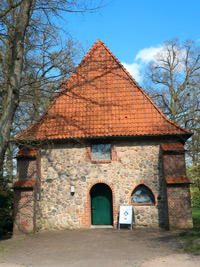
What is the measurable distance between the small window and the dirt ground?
3226mm

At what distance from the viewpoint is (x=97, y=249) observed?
8.60 meters

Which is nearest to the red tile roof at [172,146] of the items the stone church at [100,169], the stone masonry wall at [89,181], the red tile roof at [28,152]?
the stone church at [100,169]

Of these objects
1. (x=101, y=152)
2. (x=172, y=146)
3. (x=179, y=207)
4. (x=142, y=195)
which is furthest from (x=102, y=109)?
(x=179, y=207)

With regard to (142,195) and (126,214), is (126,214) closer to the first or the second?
(126,214)

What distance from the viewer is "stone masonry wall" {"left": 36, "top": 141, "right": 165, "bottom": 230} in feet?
40.8

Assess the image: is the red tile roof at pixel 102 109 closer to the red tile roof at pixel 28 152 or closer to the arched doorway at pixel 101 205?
the red tile roof at pixel 28 152

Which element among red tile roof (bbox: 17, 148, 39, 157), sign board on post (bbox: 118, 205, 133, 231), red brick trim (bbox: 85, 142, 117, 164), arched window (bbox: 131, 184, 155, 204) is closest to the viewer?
sign board on post (bbox: 118, 205, 133, 231)

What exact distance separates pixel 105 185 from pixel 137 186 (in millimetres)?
1502

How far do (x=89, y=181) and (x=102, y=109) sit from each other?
3.55 m

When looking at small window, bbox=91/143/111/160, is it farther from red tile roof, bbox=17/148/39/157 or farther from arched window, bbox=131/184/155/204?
red tile roof, bbox=17/148/39/157

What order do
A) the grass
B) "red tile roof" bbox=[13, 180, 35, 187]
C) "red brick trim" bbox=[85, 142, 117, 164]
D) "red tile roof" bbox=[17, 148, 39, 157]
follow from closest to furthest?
the grass < "red tile roof" bbox=[13, 180, 35, 187] < "red tile roof" bbox=[17, 148, 39, 157] < "red brick trim" bbox=[85, 142, 117, 164]

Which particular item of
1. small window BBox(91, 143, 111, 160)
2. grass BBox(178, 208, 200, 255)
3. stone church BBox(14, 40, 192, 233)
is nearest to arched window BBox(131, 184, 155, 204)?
stone church BBox(14, 40, 192, 233)

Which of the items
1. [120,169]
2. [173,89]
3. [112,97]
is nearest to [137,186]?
[120,169]

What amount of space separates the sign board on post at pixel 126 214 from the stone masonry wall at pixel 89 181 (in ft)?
1.10
